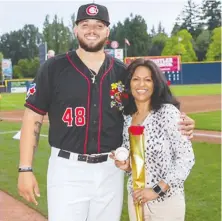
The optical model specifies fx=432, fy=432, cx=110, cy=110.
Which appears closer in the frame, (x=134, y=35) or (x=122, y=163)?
(x=122, y=163)

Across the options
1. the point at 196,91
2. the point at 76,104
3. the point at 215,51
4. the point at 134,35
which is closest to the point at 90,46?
the point at 76,104

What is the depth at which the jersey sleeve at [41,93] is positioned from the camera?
2.80 metres

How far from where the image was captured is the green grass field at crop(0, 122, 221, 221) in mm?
5145

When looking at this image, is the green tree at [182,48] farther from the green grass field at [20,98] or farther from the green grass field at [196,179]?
the green grass field at [196,179]

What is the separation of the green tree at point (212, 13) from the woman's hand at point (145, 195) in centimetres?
8461

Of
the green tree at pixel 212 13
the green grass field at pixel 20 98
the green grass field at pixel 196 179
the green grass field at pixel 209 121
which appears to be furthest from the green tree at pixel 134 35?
the green grass field at pixel 196 179

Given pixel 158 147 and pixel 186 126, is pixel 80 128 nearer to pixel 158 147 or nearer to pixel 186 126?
pixel 158 147

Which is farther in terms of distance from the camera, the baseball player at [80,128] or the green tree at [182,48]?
the green tree at [182,48]

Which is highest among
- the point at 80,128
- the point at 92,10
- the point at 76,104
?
the point at 92,10

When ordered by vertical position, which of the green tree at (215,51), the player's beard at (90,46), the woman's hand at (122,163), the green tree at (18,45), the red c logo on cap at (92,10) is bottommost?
the woman's hand at (122,163)

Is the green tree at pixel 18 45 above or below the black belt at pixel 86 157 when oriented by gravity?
above

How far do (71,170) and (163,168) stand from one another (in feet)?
1.92

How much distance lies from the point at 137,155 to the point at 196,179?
413 centimetres

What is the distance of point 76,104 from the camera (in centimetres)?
280
